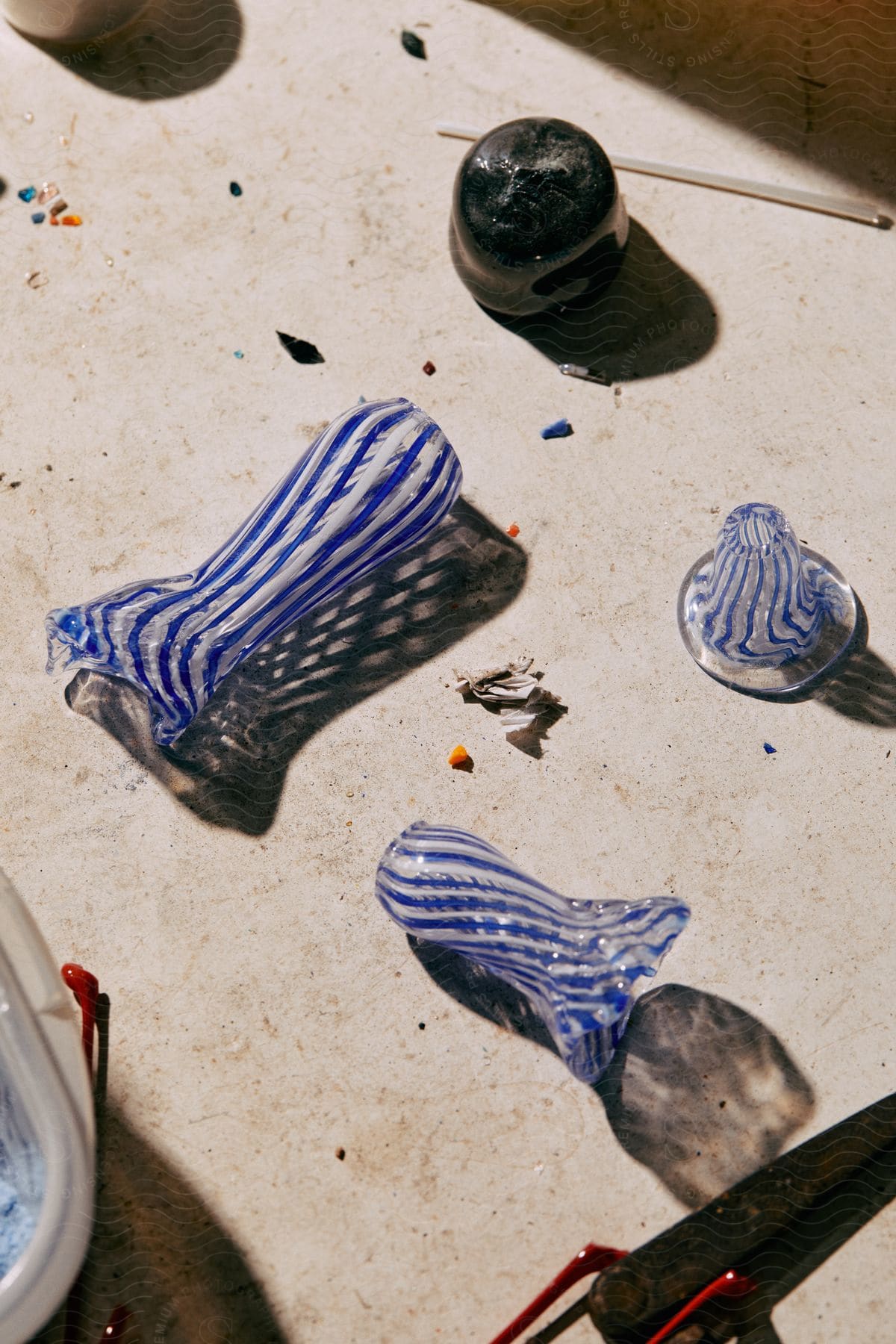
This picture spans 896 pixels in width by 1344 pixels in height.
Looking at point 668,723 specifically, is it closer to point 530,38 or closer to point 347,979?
point 347,979

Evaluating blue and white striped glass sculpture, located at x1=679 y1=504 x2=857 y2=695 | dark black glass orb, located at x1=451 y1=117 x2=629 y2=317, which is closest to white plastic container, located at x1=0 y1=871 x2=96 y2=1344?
blue and white striped glass sculpture, located at x1=679 y1=504 x2=857 y2=695

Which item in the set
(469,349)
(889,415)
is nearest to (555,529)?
(469,349)

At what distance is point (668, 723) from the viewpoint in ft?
8.84

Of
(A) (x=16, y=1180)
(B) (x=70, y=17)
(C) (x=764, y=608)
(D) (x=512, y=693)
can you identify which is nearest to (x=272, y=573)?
(D) (x=512, y=693)

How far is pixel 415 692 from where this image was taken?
8.98 ft

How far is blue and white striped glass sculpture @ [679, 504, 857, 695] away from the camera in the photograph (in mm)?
2514

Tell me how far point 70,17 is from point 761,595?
7.49ft

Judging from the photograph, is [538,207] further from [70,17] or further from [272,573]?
[70,17]

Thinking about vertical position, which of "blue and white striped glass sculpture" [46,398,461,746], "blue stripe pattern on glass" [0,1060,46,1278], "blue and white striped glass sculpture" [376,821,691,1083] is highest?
"blue and white striped glass sculpture" [46,398,461,746]

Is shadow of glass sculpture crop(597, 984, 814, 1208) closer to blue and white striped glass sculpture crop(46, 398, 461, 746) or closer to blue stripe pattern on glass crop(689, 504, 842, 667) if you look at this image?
blue stripe pattern on glass crop(689, 504, 842, 667)

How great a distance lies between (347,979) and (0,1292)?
812 mm

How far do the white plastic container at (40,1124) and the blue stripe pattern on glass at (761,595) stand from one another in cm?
149

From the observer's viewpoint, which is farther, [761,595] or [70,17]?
[70,17]

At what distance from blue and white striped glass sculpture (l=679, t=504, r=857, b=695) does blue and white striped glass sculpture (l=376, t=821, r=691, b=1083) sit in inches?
24.9
